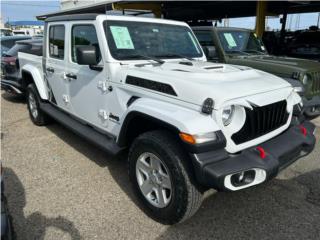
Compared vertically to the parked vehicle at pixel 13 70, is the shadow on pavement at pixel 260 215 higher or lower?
lower

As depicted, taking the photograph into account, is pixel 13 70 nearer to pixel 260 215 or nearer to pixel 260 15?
pixel 260 215

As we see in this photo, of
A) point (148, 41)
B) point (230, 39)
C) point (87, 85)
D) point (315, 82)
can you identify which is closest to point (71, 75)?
point (87, 85)

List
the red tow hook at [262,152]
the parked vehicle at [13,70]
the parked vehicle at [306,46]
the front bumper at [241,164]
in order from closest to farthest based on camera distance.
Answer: the front bumper at [241,164] → the red tow hook at [262,152] → the parked vehicle at [13,70] → the parked vehicle at [306,46]

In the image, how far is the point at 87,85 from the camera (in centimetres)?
368

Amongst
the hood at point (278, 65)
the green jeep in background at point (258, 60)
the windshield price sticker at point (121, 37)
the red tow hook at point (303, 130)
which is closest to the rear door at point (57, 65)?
the windshield price sticker at point (121, 37)

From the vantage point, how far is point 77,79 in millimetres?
3879

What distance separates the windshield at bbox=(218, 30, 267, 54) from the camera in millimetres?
6215

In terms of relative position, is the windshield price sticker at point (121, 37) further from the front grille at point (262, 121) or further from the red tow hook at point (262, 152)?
the red tow hook at point (262, 152)

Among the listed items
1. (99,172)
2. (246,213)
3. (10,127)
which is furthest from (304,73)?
(10,127)

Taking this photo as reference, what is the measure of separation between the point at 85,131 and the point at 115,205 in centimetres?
115

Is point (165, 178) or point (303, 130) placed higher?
point (303, 130)

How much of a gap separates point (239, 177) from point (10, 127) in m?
4.99

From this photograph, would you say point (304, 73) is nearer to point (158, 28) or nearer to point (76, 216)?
point (158, 28)

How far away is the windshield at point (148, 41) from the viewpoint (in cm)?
330
